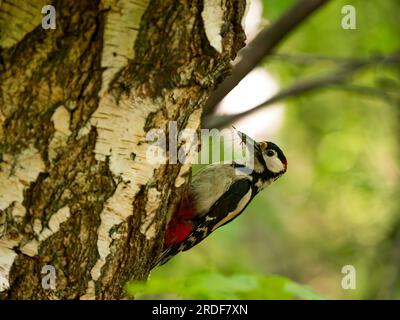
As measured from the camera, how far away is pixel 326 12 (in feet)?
17.2

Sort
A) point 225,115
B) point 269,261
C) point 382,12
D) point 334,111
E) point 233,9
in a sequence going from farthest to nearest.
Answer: point 269,261
point 334,111
point 382,12
point 225,115
point 233,9

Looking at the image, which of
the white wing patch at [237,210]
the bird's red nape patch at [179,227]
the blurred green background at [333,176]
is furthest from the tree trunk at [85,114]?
the blurred green background at [333,176]

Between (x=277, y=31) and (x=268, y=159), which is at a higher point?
(x=277, y=31)

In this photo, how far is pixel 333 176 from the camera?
5562mm

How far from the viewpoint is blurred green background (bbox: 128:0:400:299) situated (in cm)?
482

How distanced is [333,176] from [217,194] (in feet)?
9.32

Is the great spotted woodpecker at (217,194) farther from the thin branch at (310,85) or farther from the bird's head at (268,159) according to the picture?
the thin branch at (310,85)

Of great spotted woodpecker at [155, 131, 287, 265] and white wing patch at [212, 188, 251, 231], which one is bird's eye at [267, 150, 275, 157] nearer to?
great spotted woodpecker at [155, 131, 287, 265]

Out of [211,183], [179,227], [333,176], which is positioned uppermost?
[333,176]

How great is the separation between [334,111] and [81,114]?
4.95 metres

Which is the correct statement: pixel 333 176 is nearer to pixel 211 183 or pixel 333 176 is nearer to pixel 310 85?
pixel 310 85

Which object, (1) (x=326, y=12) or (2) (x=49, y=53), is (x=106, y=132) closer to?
(2) (x=49, y=53)

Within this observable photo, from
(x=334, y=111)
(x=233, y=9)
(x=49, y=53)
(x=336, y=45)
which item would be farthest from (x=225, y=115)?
(x=334, y=111)

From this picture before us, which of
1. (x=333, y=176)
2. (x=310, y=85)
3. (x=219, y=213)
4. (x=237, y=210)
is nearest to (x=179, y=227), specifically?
(x=219, y=213)
